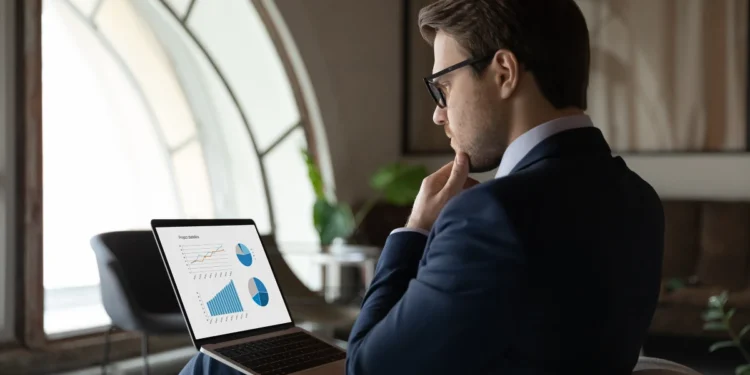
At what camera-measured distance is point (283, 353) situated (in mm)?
1404

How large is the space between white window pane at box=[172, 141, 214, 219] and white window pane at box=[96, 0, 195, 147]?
0.33ft

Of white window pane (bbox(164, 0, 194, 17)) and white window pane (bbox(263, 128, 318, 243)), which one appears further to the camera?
white window pane (bbox(263, 128, 318, 243))

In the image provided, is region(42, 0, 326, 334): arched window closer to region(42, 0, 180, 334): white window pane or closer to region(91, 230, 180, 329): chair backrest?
region(42, 0, 180, 334): white window pane

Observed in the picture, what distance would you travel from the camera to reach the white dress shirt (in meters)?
1.08

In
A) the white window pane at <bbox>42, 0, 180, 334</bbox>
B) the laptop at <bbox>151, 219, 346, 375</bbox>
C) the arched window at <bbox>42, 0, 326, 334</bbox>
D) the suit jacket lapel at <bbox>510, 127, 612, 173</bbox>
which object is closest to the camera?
the suit jacket lapel at <bbox>510, 127, 612, 173</bbox>

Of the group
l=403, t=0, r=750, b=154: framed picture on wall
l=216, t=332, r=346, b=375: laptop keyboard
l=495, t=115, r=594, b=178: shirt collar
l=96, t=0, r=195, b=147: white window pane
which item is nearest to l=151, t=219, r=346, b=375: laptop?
l=216, t=332, r=346, b=375: laptop keyboard

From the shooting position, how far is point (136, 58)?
5.20 m

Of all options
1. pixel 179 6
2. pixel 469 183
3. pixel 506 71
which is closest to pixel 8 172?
pixel 179 6

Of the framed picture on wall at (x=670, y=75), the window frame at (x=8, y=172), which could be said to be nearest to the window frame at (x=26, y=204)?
the window frame at (x=8, y=172)

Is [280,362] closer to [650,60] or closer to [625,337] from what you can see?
[625,337]

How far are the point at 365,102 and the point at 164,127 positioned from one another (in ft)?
4.58

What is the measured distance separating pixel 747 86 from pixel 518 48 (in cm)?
447

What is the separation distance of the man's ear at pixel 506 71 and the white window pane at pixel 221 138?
3869 mm

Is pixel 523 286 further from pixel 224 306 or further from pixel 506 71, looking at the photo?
pixel 224 306
